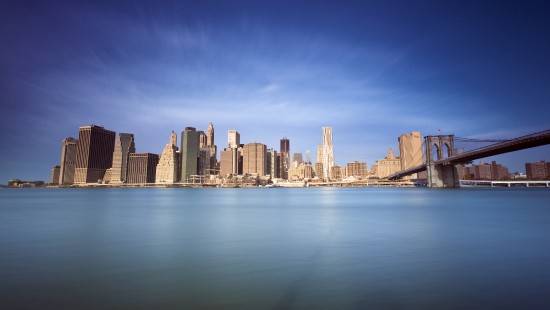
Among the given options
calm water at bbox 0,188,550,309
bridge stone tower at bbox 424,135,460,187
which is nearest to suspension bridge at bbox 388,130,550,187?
bridge stone tower at bbox 424,135,460,187

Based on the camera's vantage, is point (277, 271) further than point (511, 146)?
No

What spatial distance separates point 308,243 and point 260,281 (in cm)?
766

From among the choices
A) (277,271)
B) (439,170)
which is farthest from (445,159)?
(277,271)

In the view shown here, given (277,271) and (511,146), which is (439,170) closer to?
(511,146)

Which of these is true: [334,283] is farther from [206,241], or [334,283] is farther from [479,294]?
[206,241]

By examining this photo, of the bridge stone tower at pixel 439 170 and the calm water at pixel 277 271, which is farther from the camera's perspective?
the bridge stone tower at pixel 439 170

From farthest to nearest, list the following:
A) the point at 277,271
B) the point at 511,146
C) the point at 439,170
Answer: the point at 439,170, the point at 511,146, the point at 277,271

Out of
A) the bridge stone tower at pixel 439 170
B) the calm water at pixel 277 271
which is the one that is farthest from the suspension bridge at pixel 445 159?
the calm water at pixel 277 271

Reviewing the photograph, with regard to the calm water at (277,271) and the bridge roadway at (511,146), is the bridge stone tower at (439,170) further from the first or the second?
the calm water at (277,271)

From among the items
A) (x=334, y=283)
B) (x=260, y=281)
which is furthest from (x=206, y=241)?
(x=334, y=283)

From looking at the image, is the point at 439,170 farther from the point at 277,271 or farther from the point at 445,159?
the point at 277,271

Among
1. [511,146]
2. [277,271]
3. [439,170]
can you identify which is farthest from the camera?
[439,170]

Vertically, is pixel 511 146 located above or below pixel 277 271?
above

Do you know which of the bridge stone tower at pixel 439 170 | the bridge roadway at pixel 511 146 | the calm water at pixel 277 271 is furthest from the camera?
the bridge stone tower at pixel 439 170
